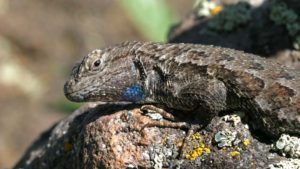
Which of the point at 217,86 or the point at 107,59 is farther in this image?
the point at 107,59

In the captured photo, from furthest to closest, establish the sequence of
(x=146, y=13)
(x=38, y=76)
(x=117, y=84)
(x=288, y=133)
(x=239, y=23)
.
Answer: (x=38, y=76) < (x=146, y=13) < (x=239, y=23) < (x=117, y=84) < (x=288, y=133)

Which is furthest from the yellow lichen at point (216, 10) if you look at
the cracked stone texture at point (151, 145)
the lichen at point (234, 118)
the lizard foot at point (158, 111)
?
the lichen at point (234, 118)

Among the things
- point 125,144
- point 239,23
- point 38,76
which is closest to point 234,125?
point 125,144

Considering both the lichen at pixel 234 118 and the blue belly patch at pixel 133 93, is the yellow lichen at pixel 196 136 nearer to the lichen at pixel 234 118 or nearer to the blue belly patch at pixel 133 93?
the lichen at pixel 234 118

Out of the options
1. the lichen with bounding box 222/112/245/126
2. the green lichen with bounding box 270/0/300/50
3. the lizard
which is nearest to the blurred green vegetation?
the green lichen with bounding box 270/0/300/50

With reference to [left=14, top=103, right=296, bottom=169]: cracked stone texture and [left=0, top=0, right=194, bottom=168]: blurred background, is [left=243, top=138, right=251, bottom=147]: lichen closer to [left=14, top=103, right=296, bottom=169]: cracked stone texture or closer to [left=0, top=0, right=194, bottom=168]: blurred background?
[left=14, top=103, right=296, bottom=169]: cracked stone texture

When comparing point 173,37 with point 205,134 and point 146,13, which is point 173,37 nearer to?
point 146,13
